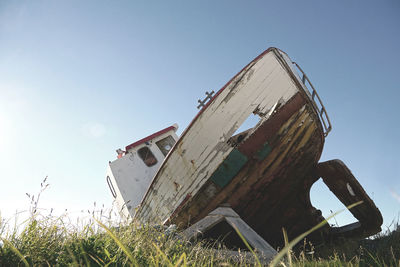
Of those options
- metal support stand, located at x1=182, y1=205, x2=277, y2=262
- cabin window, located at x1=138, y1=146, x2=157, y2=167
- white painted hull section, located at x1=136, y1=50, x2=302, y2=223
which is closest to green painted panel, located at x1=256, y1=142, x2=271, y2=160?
white painted hull section, located at x1=136, y1=50, x2=302, y2=223

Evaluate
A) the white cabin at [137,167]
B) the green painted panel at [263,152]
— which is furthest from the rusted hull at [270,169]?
the white cabin at [137,167]

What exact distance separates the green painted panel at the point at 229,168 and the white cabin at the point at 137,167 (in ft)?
10.1

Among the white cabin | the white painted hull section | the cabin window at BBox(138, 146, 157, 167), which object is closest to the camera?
the white painted hull section

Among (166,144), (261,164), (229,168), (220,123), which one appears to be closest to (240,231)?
(229,168)

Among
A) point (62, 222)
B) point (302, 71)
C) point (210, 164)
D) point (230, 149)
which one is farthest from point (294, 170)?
point (62, 222)

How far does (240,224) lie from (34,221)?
2318 mm

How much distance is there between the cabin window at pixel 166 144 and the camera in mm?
7477

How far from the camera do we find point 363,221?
163 inches

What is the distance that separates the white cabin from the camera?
653cm

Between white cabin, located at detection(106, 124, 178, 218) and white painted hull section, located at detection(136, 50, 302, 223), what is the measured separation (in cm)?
223

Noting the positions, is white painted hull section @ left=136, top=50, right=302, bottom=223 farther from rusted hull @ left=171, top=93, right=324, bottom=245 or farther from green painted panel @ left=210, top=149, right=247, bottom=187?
rusted hull @ left=171, top=93, right=324, bottom=245

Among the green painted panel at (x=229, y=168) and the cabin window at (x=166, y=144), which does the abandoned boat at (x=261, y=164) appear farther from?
the cabin window at (x=166, y=144)

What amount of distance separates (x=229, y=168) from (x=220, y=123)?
2.77ft

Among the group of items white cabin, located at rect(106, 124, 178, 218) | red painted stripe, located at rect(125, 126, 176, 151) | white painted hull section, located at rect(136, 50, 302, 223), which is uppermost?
red painted stripe, located at rect(125, 126, 176, 151)
